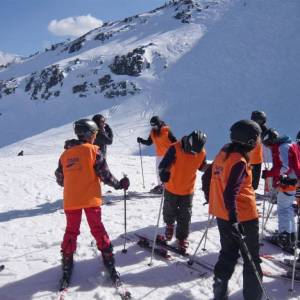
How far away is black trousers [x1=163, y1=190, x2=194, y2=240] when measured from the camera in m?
6.94

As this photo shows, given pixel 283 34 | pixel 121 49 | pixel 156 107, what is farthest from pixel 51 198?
pixel 121 49

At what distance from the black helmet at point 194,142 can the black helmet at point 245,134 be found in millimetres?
1385

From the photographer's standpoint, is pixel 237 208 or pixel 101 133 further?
pixel 101 133

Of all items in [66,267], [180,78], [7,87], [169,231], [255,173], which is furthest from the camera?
[7,87]

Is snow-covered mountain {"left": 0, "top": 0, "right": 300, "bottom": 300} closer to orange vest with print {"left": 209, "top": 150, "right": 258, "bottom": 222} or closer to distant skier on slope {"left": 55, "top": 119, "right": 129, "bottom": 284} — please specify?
distant skier on slope {"left": 55, "top": 119, "right": 129, "bottom": 284}

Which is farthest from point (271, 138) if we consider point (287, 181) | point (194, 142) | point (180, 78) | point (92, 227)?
point (180, 78)

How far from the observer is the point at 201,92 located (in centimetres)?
5444

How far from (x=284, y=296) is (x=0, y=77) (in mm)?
98055

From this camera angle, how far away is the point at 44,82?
245ft

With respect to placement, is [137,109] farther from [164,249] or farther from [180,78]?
[164,249]

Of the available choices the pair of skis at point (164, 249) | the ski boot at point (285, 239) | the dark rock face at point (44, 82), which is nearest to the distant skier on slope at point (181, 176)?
the pair of skis at point (164, 249)

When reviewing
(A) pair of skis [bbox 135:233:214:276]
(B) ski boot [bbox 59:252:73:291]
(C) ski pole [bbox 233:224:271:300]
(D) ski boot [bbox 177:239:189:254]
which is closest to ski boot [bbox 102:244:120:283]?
(B) ski boot [bbox 59:252:73:291]

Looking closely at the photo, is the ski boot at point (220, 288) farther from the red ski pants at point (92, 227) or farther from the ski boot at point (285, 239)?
the ski boot at point (285, 239)

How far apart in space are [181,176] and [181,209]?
1.81 ft
